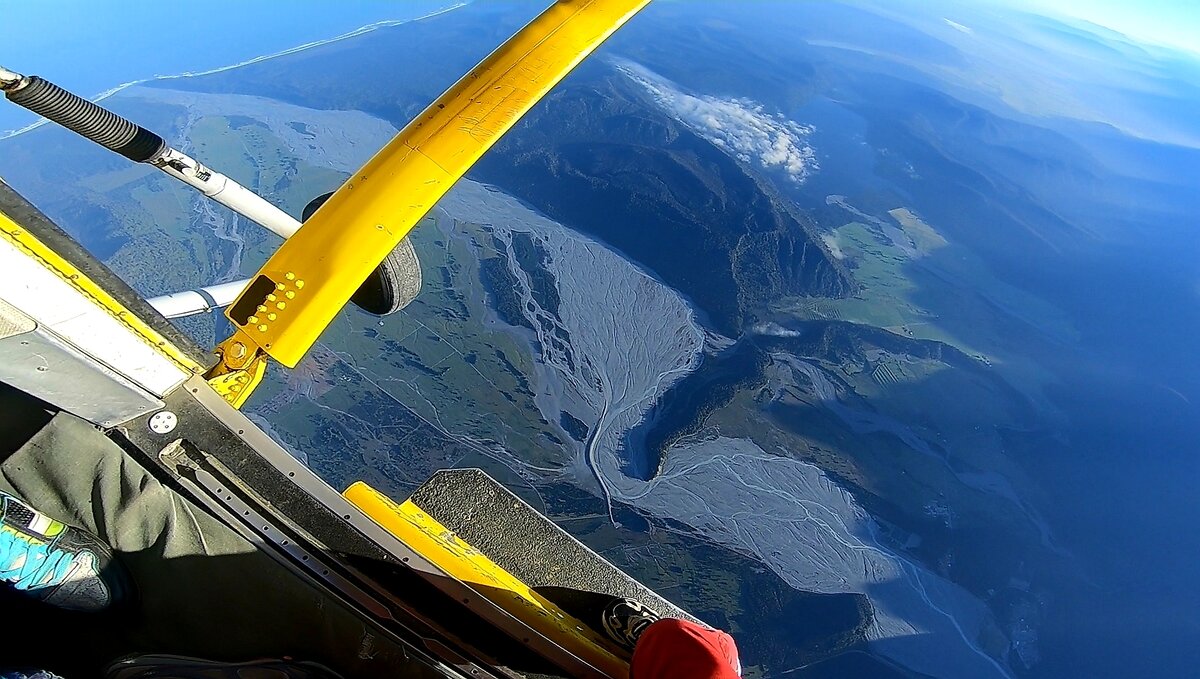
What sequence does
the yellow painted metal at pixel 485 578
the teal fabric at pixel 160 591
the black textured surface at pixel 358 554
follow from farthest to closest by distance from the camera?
the yellow painted metal at pixel 485 578, the black textured surface at pixel 358 554, the teal fabric at pixel 160 591

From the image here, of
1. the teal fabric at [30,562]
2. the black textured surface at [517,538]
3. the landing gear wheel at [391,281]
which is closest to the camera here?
the teal fabric at [30,562]

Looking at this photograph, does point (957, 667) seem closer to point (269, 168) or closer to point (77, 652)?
point (77, 652)

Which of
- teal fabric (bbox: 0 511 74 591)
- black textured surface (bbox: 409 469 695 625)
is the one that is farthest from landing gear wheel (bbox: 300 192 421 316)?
teal fabric (bbox: 0 511 74 591)

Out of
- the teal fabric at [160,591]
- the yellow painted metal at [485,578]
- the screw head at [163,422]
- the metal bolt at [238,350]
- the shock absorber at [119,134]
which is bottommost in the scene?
the yellow painted metal at [485,578]

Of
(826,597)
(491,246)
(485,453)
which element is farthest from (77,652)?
(491,246)

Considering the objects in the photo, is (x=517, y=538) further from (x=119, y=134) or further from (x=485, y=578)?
(x=119, y=134)

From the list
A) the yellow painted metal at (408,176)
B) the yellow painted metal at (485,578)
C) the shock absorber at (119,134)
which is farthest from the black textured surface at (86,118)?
the yellow painted metal at (485,578)

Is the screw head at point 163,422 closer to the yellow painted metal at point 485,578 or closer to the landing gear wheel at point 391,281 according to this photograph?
the yellow painted metal at point 485,578
